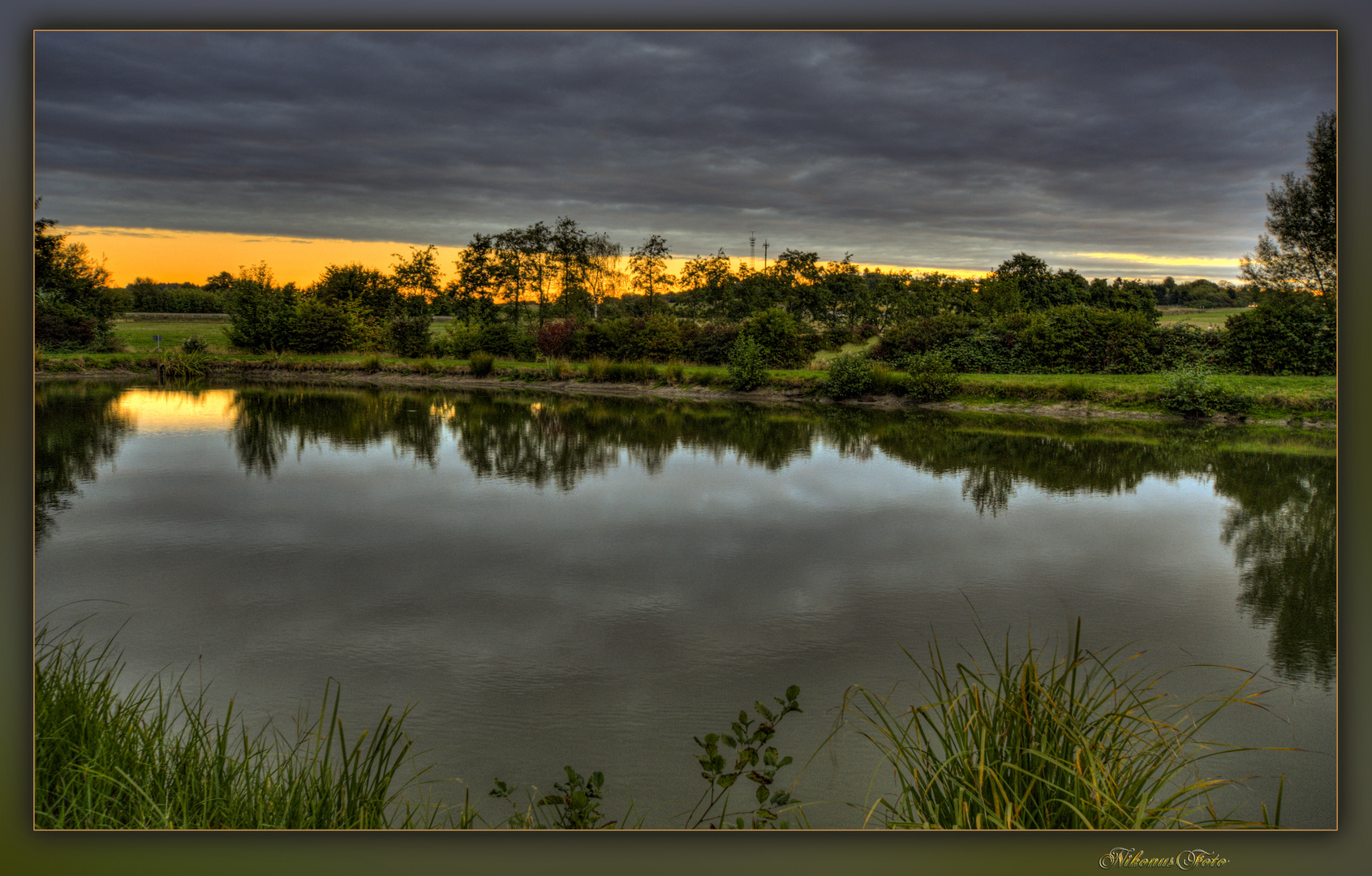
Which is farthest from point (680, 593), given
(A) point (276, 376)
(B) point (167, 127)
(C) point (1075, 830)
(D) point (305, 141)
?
(A) point (276, 376)

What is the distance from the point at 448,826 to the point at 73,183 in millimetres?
4627

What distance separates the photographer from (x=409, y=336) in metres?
15.6

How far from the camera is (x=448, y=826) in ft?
9.52

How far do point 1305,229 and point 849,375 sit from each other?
390 inches

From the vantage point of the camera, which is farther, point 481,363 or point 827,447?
point 481,363

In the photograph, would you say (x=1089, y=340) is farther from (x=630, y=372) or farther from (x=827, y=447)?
(x=630, y=372)

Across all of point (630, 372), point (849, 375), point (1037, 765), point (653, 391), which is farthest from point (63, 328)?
point (849, 375)

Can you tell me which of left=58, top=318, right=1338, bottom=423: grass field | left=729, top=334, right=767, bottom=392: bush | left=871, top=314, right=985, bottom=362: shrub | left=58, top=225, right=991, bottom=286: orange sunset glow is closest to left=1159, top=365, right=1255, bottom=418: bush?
left=58, top=318, right=1338, bottom=423: grass field

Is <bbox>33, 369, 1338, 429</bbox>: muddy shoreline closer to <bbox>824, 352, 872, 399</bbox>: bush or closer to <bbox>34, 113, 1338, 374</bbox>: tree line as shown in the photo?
<bbox>824, 352, 872, 399</bbox>: bush

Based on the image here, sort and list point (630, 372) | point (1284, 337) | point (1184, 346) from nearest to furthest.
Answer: point (1284, 337) → point (1184, 346) → point (630, 372)

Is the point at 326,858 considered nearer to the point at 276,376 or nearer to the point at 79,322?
the point at 79,322

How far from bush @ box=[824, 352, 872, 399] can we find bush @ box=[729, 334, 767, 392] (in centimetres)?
130

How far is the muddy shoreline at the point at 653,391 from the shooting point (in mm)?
12323

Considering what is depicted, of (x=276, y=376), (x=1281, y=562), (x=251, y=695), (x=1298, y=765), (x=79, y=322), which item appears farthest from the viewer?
(x=276, y=376)
